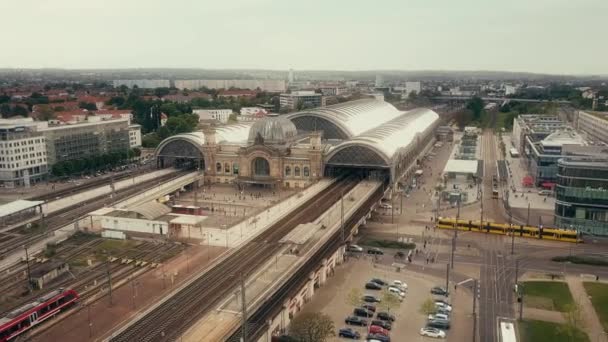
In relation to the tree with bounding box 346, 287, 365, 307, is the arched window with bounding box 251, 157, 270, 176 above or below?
above

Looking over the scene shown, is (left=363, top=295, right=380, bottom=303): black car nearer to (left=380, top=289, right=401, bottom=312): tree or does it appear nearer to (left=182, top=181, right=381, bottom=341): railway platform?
(left=380, top=289, right=401, bottom=312): tree

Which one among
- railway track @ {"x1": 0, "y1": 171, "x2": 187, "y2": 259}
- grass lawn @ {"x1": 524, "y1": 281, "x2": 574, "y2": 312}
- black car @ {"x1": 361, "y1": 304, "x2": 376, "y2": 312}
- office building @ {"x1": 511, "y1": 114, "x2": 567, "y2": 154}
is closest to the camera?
black car @ {"x1": 361, "y1": 304, "x2": 376, "y2": 312}

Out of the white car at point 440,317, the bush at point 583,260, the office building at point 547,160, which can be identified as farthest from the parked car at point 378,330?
the office building at point 547,160

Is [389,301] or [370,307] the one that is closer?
[370,307]

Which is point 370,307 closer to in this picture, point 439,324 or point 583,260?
point 439,324

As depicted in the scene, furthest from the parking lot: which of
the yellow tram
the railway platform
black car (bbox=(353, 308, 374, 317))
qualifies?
the yellow tram

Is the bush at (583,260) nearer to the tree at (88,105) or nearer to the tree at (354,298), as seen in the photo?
the tree at (354,298)

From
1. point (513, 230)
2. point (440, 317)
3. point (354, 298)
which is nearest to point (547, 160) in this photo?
point (513, 230)
